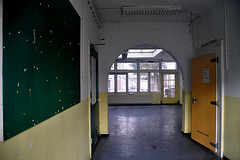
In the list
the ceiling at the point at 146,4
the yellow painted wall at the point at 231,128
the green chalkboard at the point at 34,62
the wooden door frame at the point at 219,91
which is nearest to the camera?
the green chalkboard at the point at 34,62

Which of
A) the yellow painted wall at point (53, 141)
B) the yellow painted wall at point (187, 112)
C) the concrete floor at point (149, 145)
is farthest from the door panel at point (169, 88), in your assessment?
the yellow painted wall at point (53, 141)

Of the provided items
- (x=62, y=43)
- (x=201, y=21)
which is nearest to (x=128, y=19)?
(x=201, y=21)

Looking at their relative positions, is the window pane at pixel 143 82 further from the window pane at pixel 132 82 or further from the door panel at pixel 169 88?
the door panel at pixel 169 88

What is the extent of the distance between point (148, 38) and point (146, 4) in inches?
42.9

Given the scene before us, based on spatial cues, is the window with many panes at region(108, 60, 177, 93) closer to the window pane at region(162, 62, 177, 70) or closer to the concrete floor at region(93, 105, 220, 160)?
the window pane at region(162, 62, 177, 70)

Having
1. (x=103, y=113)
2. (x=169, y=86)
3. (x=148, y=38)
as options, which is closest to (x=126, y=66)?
(x=169, y=86)

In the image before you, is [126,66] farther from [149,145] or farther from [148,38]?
[149,145]

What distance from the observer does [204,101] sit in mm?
3525

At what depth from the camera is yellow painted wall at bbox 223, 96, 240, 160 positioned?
2.73 meters

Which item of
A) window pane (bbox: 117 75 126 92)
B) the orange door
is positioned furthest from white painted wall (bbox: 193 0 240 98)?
window pane (bbox: 117 75 126 92)

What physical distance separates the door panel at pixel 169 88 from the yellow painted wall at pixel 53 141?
819cm

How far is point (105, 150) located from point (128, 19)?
328 centimetres

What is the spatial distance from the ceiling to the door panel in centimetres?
616

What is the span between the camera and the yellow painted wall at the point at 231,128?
273 cm
